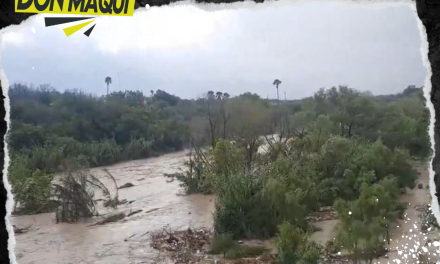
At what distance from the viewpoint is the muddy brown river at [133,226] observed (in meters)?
1.35

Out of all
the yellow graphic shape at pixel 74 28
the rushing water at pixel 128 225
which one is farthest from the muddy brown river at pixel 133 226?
the yellow graphic shape at pixel 74 28

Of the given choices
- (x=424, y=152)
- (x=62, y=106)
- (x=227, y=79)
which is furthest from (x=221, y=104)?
(x=424, y=152)

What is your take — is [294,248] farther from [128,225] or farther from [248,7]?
[248,7]

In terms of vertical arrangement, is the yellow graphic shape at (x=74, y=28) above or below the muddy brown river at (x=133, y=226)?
above

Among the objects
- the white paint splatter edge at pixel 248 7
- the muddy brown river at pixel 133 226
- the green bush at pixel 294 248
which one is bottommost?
the green bush at pixel 294 248

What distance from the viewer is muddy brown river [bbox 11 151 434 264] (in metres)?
1.35

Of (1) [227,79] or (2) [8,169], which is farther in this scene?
(1) [227,79]

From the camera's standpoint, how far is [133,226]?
54.7 inches

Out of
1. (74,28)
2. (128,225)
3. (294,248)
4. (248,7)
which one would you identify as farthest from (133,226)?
(248,7)

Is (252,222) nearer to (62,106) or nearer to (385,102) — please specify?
(385,102)

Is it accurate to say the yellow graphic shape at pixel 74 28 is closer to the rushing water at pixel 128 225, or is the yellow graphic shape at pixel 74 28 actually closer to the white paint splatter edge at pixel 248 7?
the white paint splatter edge at pixel 248 7

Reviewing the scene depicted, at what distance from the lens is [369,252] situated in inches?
54.3

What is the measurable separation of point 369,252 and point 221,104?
2.49ft

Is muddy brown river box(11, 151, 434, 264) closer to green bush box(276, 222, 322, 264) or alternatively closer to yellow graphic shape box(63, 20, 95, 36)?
green bush box(276, 222, 322, 264)
